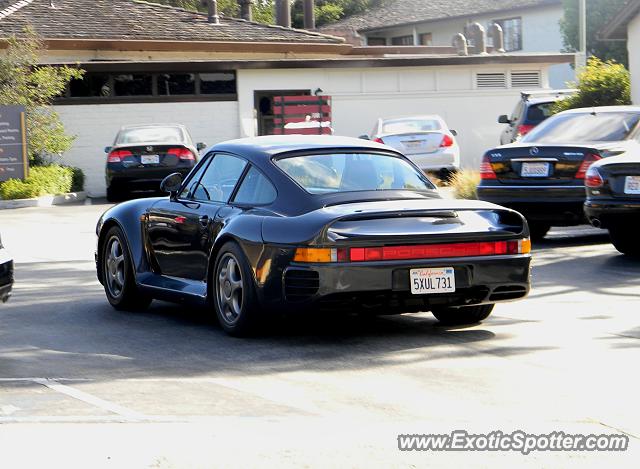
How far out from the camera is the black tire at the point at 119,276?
10.4 meters

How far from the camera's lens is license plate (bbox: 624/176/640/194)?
13086 millimetres

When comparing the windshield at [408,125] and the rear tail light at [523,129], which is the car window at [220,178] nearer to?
the rear tail light at [523,129]

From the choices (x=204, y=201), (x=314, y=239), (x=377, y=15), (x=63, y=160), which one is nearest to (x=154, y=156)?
(x=63, y=160)

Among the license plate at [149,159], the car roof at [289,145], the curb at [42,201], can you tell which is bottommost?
the curb at [42,201]

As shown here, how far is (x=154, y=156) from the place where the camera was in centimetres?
2528

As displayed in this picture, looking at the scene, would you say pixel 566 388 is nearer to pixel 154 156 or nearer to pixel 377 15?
pixel 154 156

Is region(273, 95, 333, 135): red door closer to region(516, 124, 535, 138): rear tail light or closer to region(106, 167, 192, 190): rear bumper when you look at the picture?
region(106, 167, 192, 190): rear bumper

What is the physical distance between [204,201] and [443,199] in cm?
185

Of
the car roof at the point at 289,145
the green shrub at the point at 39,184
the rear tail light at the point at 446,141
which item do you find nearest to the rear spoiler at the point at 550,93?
the rear tail light at the point at 446,141

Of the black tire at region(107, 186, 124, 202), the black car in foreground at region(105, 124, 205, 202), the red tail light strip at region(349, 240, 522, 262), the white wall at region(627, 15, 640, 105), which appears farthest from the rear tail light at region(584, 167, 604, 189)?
the white wall at region(627, 15, 640, 105)

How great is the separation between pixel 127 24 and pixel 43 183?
1173 cm

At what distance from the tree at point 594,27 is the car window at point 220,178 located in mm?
48700

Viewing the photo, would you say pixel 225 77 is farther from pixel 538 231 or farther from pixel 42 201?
pixel 538 231

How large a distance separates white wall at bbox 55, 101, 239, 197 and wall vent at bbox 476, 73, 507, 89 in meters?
7.58
